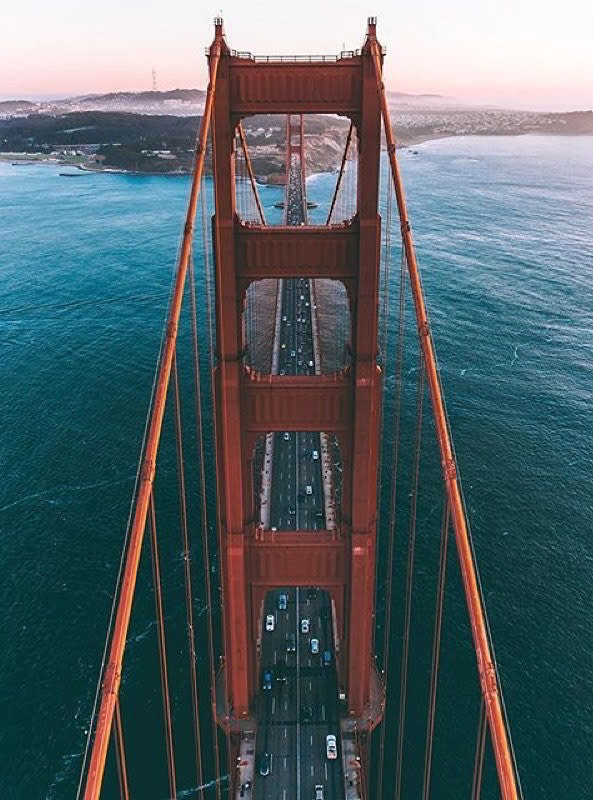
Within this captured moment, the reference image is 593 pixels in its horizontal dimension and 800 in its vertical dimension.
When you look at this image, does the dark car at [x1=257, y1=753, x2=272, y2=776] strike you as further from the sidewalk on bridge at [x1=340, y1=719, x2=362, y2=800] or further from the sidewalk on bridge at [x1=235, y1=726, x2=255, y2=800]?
the sidewalk on bridge at [x1=340, y1=719, x2=362, y2=800]

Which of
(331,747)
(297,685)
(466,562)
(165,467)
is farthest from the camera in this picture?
(165,467)

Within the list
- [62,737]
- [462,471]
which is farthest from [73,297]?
[62,737]

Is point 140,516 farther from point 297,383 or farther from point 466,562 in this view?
point 297,383

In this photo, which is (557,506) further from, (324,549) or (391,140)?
(391,140)

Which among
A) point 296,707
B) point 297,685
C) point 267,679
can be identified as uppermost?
point 267,679

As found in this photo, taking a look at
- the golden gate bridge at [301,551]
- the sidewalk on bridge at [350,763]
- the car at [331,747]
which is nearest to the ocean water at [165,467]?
the golden gate bridge at [301,551]

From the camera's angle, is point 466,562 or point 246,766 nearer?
point 466,562

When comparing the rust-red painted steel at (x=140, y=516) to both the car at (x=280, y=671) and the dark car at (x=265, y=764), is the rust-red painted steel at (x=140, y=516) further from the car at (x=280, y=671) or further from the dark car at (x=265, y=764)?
the car at (x=280, y=671)

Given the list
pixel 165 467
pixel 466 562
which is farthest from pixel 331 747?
pixel 165 467
